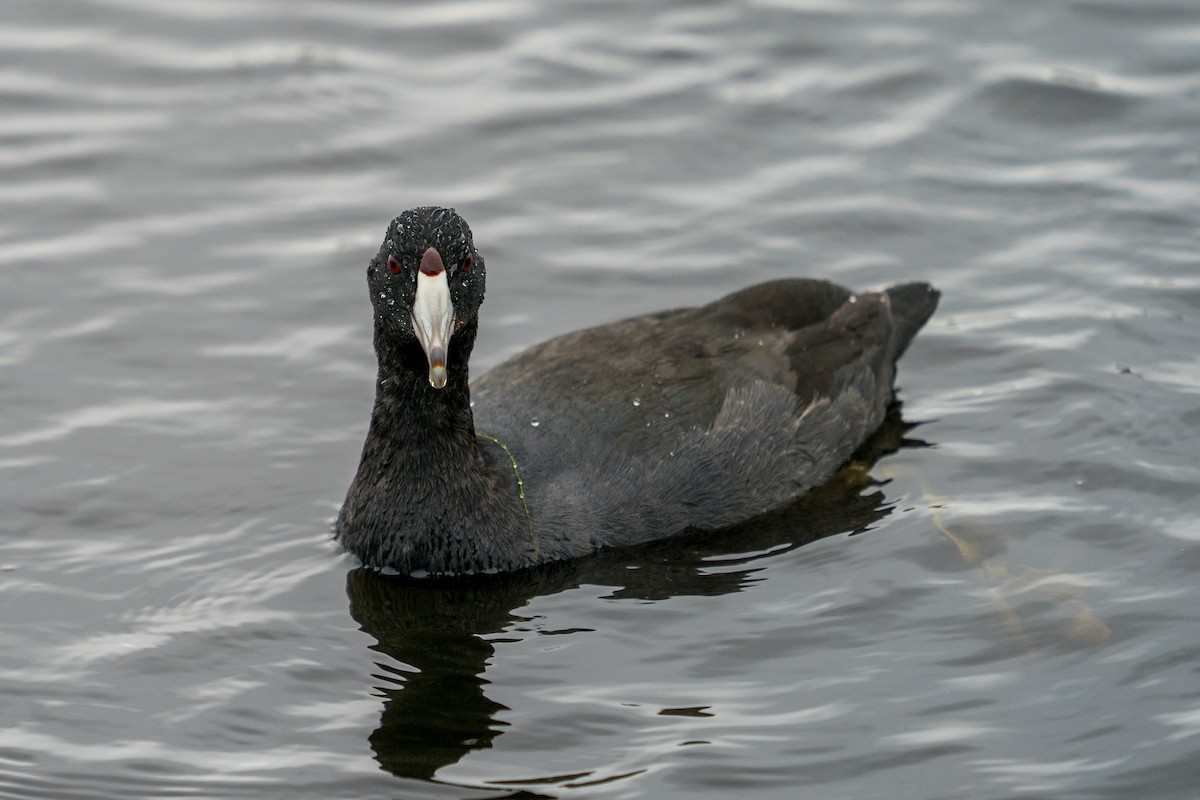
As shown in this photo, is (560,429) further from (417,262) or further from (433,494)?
(417,262)

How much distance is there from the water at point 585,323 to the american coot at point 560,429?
0.21 m

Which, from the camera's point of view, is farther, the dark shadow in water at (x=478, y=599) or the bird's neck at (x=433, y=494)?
the bird's neck at (x=433, y=494)

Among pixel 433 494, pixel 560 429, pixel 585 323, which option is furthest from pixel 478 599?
pixel 585 323

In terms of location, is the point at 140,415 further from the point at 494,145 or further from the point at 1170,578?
the point at 1170,578

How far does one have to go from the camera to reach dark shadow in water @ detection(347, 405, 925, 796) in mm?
6477

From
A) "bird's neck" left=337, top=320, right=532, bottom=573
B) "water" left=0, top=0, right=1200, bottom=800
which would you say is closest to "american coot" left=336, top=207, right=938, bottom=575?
"bird's neck" left=337, top=320, right=532, bottom=573

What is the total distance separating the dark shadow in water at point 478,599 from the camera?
6477 mm

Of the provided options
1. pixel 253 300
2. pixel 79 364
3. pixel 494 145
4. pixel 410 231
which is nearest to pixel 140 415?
pixel 79 364

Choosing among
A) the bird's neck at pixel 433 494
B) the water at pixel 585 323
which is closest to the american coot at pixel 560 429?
the bird's neck at pixel 433 494

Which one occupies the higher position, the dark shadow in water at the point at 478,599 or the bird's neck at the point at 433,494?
the bird's neck at the point at 433,494

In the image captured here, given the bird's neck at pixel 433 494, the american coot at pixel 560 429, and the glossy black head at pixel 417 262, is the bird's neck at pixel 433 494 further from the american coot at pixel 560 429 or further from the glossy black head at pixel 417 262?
the glossy black head at pixel 417 262

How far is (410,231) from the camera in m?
7.06

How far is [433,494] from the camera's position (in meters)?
7.46

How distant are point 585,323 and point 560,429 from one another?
1.95 m
